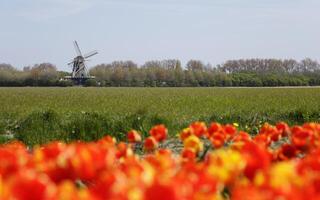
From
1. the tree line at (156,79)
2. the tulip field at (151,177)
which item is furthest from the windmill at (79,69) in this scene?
the tulip field at (151,177)

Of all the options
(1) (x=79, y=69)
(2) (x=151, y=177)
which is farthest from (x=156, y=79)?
(2) (x=151, y=177)

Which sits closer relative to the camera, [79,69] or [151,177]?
[151,177]

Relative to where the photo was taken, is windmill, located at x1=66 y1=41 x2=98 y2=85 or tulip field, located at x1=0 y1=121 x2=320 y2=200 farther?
windmill, located at x1=66 y1=41 x2=98 y2=85

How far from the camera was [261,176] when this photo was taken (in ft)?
5.82

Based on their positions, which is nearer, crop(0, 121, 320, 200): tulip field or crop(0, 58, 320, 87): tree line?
crop(0, 121, 320, 200): tulip field

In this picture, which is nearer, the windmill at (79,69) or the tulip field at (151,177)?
the tulip field at (151,177)

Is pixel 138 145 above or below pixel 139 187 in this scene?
below

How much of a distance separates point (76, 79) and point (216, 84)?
24017 mm

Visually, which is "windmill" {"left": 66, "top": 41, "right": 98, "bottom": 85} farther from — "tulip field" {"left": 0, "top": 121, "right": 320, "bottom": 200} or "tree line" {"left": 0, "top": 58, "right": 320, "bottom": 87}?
"tulip field" {"left": 0, "top": 121, "right": 320, "bottom": 200}

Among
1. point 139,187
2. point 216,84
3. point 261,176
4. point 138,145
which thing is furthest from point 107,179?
point 216,84

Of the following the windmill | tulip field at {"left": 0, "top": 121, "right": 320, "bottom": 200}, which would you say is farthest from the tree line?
tulip field at {"left": 0, "top": 121, "right": 320, "bottom": 200}

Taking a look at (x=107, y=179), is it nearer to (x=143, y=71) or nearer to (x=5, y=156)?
(x=5, y=156)

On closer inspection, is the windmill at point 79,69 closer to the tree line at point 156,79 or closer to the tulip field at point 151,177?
the tree line at point 156,79

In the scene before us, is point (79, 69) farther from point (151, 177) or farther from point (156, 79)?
point (151, 177)
